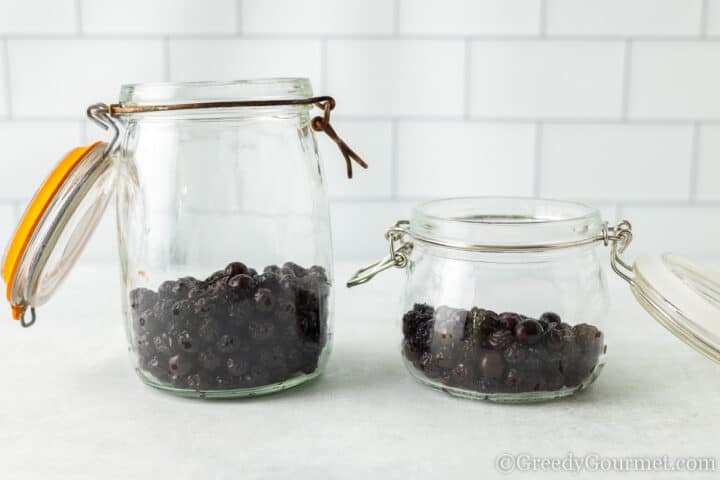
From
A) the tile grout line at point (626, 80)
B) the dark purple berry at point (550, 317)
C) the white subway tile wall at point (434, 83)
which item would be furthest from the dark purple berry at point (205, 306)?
the tile grout line at point (626, 80)

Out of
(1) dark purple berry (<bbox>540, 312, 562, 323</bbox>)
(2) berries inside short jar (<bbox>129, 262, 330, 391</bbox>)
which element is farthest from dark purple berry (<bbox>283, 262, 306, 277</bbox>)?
(1) dark purple berry (<bbox>540, 312, 562, 323</bbox>)

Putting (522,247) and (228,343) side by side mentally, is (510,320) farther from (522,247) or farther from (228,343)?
(228,343)

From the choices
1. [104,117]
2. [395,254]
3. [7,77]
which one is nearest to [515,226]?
[395,254]

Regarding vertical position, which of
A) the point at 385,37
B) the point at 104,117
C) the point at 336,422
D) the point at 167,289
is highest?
the point at 385,37

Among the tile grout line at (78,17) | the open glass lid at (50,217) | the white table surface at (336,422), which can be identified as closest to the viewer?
the white table surface at (336,422)

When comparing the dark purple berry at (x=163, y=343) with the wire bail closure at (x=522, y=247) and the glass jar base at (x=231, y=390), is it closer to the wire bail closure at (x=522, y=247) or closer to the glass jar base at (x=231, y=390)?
the glass jar base at (x=231, y=390)

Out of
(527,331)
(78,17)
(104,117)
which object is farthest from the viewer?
(78,17)

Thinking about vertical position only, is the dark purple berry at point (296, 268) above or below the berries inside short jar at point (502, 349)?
above
